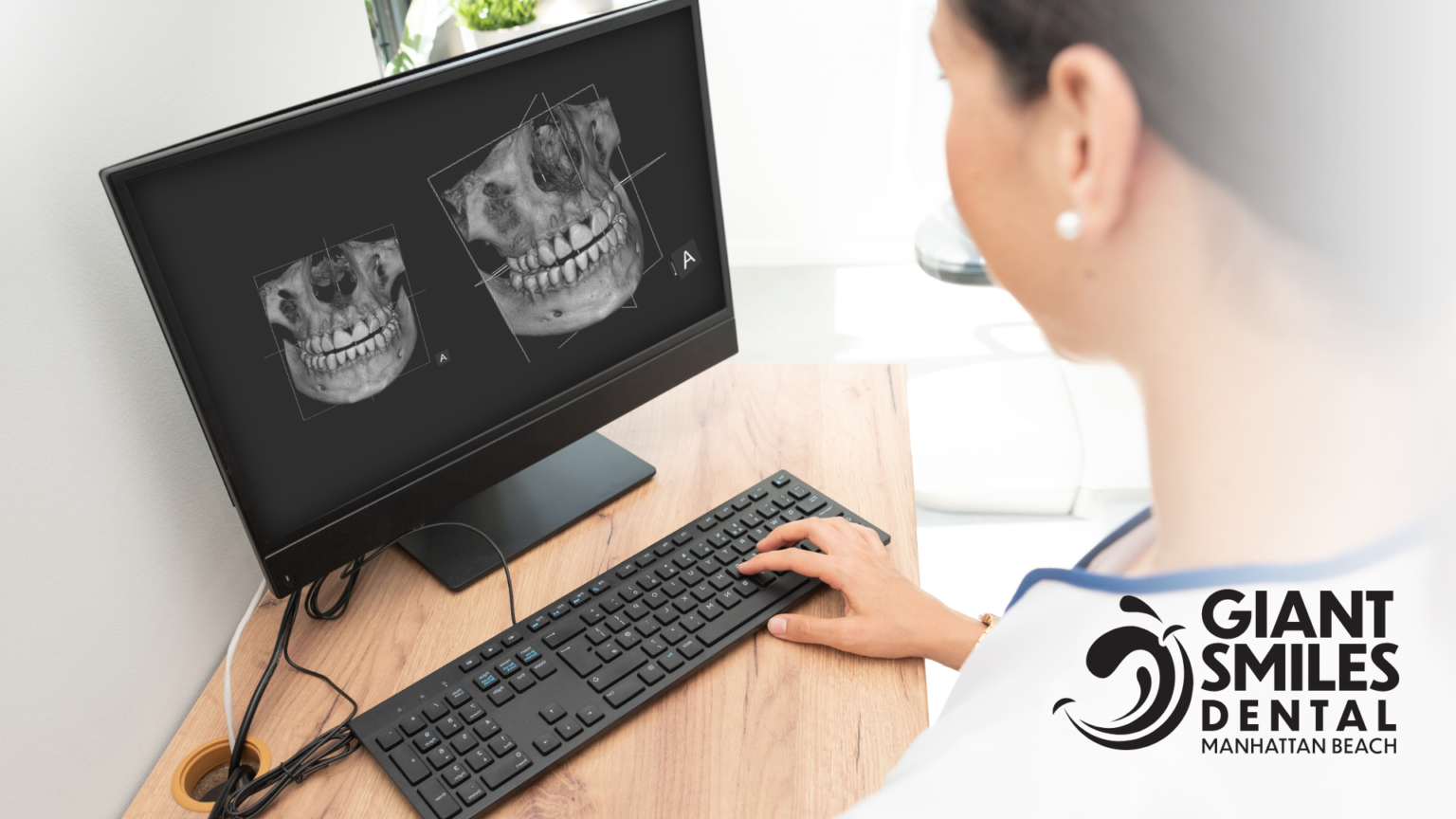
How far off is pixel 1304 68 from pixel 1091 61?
0.05 m

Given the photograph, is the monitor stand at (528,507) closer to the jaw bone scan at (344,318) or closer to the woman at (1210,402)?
the jaw bone scan at (344,318)

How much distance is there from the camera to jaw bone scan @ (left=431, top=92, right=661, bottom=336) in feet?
2.78

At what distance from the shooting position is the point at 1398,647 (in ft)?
0.97

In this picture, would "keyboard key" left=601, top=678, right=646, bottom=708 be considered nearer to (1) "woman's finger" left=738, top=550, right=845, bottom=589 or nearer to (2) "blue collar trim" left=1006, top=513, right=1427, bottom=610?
(1) "woman's finger" left=738, top=550, right=845, bottom=589

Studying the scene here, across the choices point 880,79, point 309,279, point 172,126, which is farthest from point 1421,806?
point 880,79

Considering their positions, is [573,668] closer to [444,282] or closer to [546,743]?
[546,743]

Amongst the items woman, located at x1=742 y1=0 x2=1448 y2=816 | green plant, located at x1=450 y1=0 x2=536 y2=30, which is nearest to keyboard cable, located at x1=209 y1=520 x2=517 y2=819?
woman, located at x1=742 y1=0 x2=1448 y2=816

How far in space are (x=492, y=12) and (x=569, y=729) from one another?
1.31m

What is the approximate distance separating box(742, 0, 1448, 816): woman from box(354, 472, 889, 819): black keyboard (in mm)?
444

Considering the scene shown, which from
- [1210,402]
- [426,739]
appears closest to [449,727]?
[426,739]

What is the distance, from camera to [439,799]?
69 centimetres

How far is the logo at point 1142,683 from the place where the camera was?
1.01 ft

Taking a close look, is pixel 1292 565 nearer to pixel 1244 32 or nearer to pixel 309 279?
pixel 1244 32

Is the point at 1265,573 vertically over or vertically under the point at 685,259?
over
